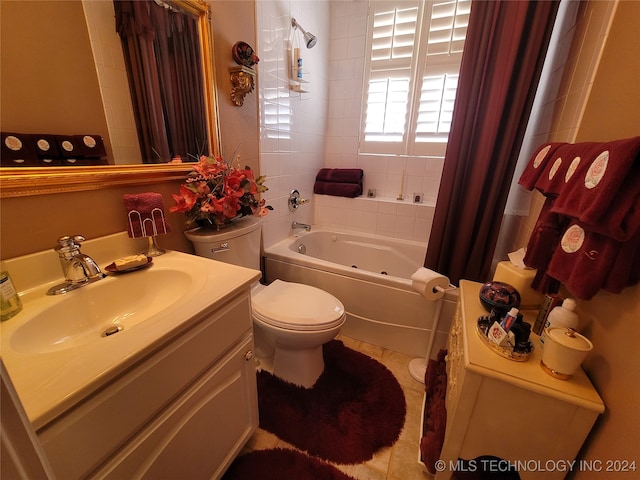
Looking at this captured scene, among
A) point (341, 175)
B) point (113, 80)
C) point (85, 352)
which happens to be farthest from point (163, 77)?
point (341, 175)

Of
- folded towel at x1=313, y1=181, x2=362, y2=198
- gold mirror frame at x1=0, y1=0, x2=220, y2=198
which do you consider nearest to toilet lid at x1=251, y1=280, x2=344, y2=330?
gold mirror frame at x1=0, y1=0, x2=220, y2=198

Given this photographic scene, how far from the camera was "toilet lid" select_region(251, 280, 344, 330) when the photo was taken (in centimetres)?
120

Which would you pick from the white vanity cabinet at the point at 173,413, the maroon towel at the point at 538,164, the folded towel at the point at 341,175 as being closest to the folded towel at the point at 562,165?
the maroon towel at the point at 538,164

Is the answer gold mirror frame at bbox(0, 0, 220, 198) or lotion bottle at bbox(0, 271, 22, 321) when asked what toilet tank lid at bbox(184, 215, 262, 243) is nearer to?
gold mirror frame at bbox(0, 0, 220, 198)

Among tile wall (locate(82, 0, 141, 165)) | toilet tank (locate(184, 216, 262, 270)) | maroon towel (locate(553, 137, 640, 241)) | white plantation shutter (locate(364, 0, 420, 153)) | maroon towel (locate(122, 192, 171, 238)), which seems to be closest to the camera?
maroon towel (locate(553, 137, 640, 241))

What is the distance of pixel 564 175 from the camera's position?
0.82 m

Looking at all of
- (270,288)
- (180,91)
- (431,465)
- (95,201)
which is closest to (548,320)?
(431,465)

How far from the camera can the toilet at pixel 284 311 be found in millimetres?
1181

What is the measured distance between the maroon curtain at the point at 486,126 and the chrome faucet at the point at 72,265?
1.62 meters

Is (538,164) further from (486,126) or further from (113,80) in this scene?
(113,80)

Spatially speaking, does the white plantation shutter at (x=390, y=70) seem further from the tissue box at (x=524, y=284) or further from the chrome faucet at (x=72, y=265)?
the chrome faucet at (x=72, y=265)

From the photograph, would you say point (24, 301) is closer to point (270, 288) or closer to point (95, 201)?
point (95, 201)

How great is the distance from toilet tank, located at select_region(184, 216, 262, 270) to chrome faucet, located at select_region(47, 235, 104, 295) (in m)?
0.38

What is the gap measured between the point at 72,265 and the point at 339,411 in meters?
1.20
